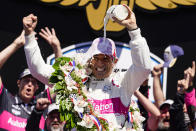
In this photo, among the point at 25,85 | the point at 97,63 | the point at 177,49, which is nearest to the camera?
the point at 97,63

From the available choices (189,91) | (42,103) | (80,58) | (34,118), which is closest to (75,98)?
(80,58)

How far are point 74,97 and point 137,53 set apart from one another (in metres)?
0.61

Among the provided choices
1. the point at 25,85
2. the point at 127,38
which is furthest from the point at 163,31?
the point at 25,85

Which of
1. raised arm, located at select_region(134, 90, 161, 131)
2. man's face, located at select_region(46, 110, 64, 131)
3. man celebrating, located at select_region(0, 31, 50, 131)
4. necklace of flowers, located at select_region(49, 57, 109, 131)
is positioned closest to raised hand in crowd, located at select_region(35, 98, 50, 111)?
man celebrating, located at select_region(0, 31, 50, 131)

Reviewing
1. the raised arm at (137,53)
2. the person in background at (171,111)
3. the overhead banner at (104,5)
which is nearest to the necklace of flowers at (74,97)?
the raised arm at (137,53)

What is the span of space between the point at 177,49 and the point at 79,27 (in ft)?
4.55

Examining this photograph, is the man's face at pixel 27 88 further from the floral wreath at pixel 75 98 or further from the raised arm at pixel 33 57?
the floral wreath at pixel 75 98

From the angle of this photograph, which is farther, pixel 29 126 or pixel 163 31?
pixel 163 31

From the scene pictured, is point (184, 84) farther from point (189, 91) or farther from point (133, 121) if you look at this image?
point (133, 121)

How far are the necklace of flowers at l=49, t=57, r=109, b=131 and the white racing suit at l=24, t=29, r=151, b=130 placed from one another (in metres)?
0.07

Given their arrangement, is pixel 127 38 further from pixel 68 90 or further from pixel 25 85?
pixel 68 90

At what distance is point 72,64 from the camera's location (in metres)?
3.19

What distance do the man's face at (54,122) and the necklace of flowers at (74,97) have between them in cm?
121

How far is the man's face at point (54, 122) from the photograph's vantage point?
4.21 meters
